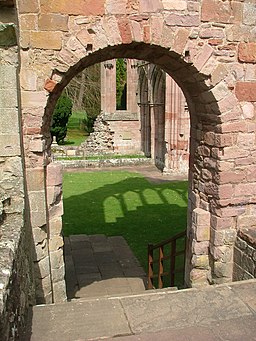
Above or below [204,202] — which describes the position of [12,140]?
above

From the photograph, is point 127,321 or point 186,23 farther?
point 186,23

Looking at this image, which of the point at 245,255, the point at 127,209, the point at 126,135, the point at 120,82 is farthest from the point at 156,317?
the point at 120,82

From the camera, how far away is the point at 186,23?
4035 millimetres

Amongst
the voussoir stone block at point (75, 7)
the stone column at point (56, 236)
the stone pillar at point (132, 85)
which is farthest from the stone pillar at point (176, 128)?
the voussoir stone block at point (75, 7)

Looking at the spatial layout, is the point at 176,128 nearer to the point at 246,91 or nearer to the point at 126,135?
the point at 126,135

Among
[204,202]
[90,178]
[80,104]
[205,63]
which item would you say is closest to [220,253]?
[204,202]

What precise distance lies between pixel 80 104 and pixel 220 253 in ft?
96.0

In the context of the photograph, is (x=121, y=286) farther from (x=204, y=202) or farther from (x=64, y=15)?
(x=64, y=15)

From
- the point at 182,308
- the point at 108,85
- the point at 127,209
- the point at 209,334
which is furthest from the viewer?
the point at 108,85

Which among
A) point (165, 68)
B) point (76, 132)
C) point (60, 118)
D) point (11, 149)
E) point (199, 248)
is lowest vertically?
point (76, 132)

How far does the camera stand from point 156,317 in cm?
316

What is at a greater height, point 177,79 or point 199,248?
point 177,79

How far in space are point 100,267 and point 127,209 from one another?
3.91 metres

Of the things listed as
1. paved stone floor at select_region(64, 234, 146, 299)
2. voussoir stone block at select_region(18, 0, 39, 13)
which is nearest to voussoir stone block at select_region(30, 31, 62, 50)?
voussoir stone block at select_region(18, 0, 39, 13)
